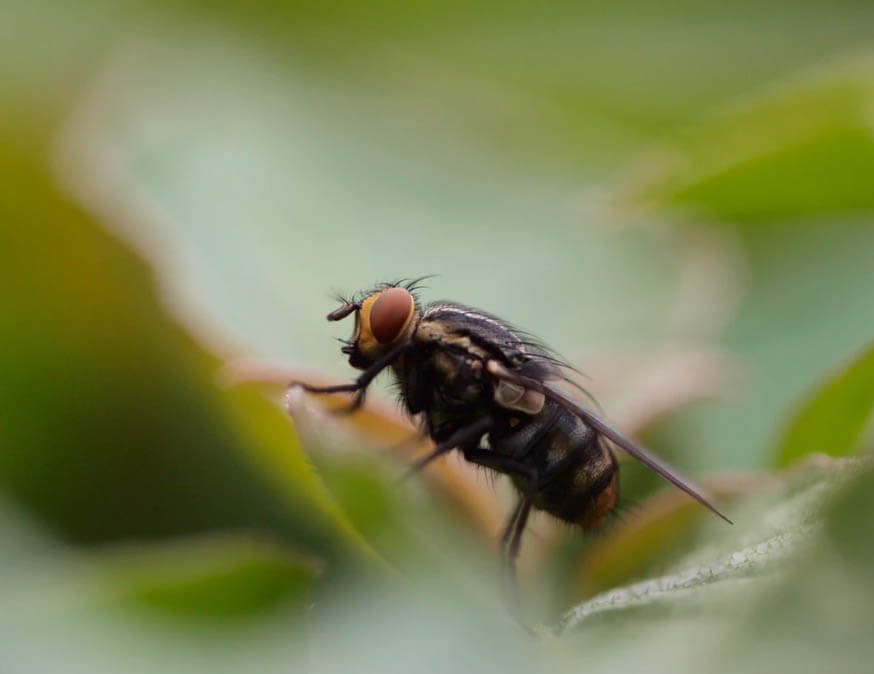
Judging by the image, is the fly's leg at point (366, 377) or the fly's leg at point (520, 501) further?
the fly's leg at point (366, 377)

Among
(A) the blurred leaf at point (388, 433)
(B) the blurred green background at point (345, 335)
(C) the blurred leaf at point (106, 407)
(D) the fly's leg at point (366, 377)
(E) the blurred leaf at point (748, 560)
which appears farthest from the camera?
(C) the blurred leaf at point (106, 407)

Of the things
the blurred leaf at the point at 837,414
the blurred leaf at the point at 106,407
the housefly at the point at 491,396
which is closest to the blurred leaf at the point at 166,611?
the blurred leaf at the point at 106,407

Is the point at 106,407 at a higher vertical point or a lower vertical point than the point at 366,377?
lower

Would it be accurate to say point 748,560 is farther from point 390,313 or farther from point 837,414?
point 390,313

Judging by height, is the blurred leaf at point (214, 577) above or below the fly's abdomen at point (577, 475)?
below

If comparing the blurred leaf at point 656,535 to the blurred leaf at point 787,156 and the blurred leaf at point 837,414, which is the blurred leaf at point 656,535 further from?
the blurred leaf at point 787,156

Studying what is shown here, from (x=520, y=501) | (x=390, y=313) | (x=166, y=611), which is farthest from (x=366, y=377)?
(x=166, y=611)

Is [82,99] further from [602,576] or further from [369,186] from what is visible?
[602,576]
